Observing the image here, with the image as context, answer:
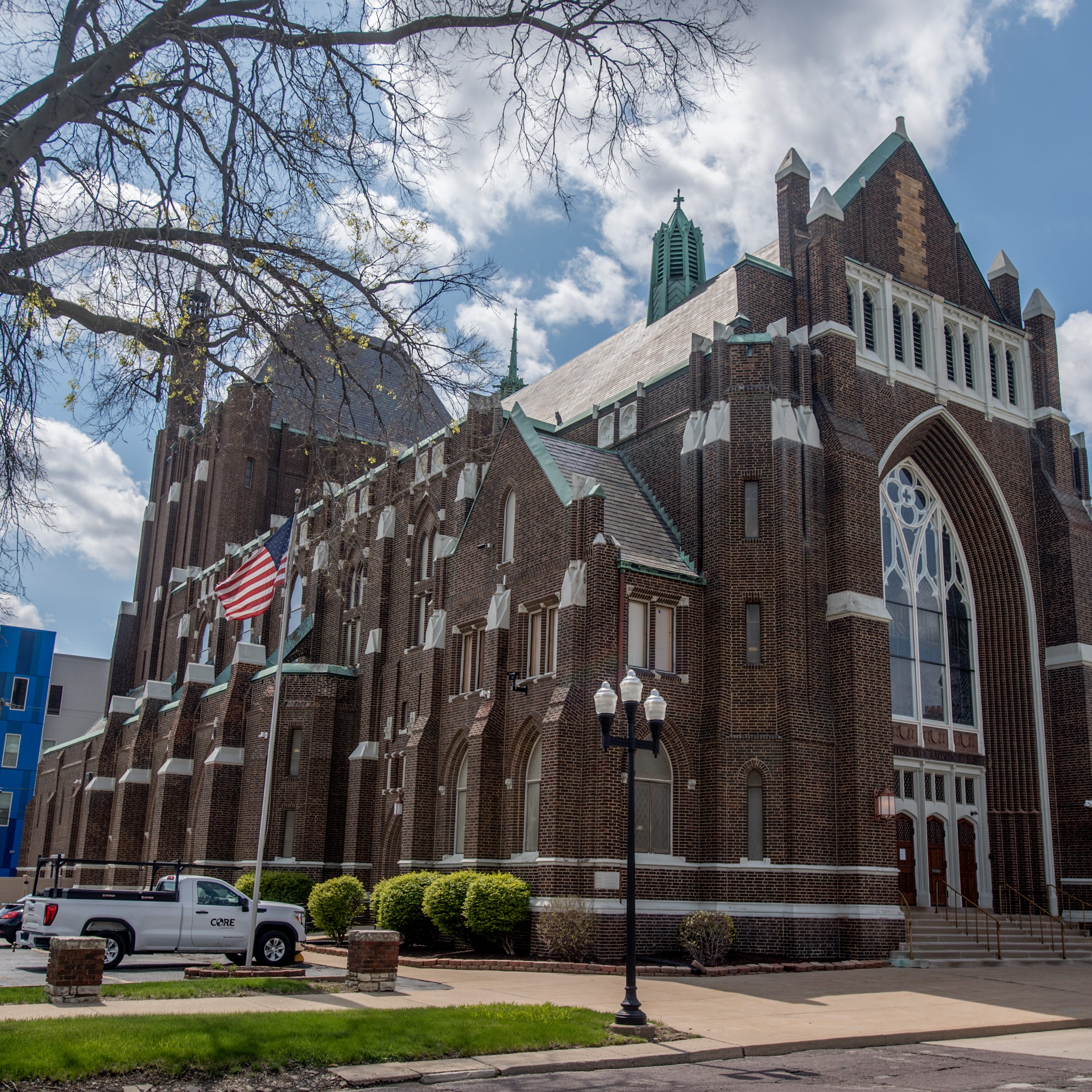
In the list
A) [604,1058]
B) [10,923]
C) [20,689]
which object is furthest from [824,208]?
[20,689]

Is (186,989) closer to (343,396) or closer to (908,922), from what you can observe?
(343,396)

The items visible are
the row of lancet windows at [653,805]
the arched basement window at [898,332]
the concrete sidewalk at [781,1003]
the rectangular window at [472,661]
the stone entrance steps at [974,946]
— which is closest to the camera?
the concrete sidewalk at [781,1003]

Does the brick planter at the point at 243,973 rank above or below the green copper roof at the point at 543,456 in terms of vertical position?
below

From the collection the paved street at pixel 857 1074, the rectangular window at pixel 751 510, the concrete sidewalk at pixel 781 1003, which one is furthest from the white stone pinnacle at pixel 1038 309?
the paved street at pixel 857 1074

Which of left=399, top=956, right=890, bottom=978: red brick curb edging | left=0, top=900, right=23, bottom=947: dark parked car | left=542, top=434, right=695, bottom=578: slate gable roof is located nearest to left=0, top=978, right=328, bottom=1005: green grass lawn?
left=399, top=956, right=890, bottom=978: red brick curb edging

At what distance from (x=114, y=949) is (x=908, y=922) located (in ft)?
49.2

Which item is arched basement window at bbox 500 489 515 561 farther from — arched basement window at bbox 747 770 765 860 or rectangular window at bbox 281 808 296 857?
rectangular window at bbox 281 808 296 857

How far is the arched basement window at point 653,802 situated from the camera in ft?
79.7

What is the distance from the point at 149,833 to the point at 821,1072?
36.0 metres

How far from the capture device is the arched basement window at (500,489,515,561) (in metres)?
28.4

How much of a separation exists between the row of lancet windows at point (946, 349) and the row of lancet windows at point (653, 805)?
12300 mm

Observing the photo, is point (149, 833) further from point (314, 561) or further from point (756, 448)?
point (756, 448)

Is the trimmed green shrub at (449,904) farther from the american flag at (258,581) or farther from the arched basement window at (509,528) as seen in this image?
the arched basement window at (509,528)

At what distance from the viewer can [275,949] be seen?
65.3ft
